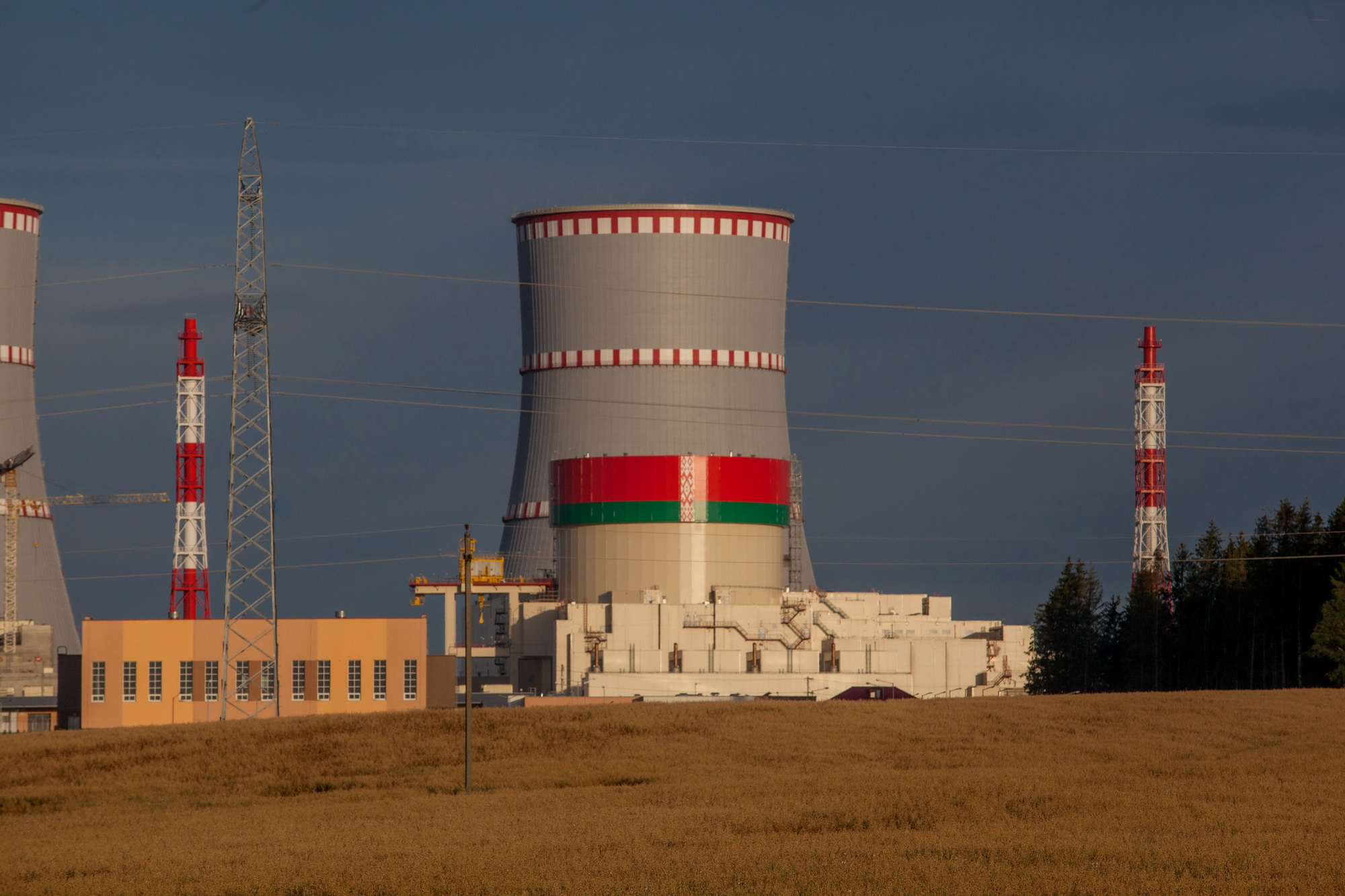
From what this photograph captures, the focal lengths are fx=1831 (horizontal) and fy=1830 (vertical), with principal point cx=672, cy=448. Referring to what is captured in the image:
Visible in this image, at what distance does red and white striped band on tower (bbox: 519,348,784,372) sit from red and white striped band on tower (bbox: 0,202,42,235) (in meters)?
19.3

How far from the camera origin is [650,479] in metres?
66.6

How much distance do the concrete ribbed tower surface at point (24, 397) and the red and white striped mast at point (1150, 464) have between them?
42671 mm

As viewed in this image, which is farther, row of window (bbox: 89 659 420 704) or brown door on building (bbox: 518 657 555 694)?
brown door on building (bbox: 518 657 555 694)

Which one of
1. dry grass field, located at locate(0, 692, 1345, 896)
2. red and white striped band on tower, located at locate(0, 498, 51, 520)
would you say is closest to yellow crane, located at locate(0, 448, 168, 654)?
red and white striped band on tower, located at locate(0, 498, 51, 520)

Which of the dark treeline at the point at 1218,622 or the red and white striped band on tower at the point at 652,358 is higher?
the red and white striped band on tower at the point at 652,358

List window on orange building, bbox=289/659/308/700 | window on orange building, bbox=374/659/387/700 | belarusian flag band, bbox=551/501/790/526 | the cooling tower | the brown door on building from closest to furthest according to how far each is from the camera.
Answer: window on orange building, bbox=289/659/308/700, window on orange building, bbox=374/659/387/700, the cooling tower, belarusian flag band, bbox=551/501/790/526, the brown door on building

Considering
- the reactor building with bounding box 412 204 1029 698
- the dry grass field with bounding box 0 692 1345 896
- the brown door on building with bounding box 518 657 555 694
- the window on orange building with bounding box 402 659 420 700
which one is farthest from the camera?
the brown door on building with bounding box 518 657 555 694

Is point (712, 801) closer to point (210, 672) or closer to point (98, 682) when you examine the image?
point (210, 672)

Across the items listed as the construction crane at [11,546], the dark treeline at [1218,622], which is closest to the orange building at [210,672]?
the construction crane at [11,546]

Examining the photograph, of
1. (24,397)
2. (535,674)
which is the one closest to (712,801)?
(535,674)

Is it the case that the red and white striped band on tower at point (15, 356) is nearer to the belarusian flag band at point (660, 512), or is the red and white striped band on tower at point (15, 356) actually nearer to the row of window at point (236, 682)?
the row of window at point (236, 682)

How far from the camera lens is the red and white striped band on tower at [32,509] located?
6869 centimetres

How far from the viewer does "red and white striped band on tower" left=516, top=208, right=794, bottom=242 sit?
66688mm

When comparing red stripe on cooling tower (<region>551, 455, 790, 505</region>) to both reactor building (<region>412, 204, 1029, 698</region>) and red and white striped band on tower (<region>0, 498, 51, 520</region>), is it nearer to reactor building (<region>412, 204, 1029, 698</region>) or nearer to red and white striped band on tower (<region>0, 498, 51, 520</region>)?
reactor building (<region>412, 204, 1029, 698</region>)
